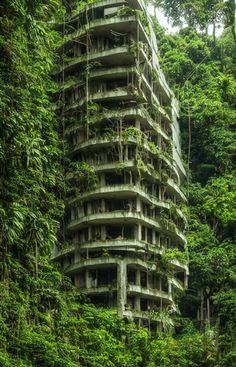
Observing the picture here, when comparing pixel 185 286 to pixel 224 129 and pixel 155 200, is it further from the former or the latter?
pixel 224 129

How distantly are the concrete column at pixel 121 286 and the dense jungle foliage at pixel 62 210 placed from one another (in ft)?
7.45

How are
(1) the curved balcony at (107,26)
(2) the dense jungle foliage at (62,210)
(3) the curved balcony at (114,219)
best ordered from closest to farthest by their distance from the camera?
(2) the dense jungle foliage at (62,210) < (3) the curved balcony at (114,219) < (1) the curved balcony at (107,26)

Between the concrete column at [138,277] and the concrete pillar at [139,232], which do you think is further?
the concrete pillar at [139,232]

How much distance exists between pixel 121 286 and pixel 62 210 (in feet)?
20.1

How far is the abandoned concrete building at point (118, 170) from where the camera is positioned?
46.7 metres

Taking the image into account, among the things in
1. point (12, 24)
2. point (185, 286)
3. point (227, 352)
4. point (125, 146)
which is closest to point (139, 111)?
point (125, 146)

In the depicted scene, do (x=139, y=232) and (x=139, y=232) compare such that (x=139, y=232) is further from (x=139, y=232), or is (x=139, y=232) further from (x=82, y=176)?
(x=82, y=176)

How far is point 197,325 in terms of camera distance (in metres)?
53.0

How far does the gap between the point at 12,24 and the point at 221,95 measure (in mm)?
35097

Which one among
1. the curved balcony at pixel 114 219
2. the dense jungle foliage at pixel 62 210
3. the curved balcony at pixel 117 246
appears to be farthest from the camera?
the curved balcony at pixel 114 219

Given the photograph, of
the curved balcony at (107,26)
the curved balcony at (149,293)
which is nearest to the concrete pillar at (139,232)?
the curved balcony at (149,293)

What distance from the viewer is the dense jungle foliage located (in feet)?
98.2

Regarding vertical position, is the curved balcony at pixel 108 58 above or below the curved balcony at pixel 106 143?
above

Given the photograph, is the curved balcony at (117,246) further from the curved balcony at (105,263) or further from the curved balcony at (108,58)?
the curved balcony at (108,58)
